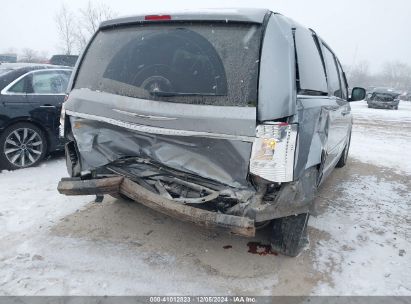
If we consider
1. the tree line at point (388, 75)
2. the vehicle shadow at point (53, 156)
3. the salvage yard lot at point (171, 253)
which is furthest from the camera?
the tree line at point (388, 75)

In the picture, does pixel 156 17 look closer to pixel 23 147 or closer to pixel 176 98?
pixel 176 98

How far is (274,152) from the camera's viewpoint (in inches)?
101

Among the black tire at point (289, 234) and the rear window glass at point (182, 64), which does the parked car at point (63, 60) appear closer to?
the rear window glass at point (182, 64)

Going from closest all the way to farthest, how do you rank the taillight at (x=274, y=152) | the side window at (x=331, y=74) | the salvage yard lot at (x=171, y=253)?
the taillight at (x=274, y=152)
the salvage yard lot at (x=171, y=253)
the side window at (x=331, y=74)

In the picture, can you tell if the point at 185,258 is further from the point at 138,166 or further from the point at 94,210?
the point at 94,210

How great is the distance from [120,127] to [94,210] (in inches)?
59.5

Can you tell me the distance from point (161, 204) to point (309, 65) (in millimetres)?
1890

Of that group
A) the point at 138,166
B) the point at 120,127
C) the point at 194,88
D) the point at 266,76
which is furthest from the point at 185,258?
the point at 266,76

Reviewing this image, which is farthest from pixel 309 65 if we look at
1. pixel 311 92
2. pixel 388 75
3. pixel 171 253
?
pixel 388 75

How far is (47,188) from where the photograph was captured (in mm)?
4824

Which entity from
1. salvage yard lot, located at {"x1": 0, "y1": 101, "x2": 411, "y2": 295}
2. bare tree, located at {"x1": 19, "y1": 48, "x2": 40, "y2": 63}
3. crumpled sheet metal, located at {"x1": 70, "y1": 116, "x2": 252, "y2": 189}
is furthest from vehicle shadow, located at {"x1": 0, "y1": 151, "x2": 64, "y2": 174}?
bare tree, located at {"x1": 19, "y1": 48, "x2": 40, "y2": 63}

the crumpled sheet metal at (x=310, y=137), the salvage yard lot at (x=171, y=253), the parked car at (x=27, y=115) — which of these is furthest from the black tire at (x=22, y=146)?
Result: the crumpled sheet metal at (x=310, y=137)

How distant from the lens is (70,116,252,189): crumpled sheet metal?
8.80 ft

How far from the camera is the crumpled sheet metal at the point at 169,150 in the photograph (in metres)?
2.68
